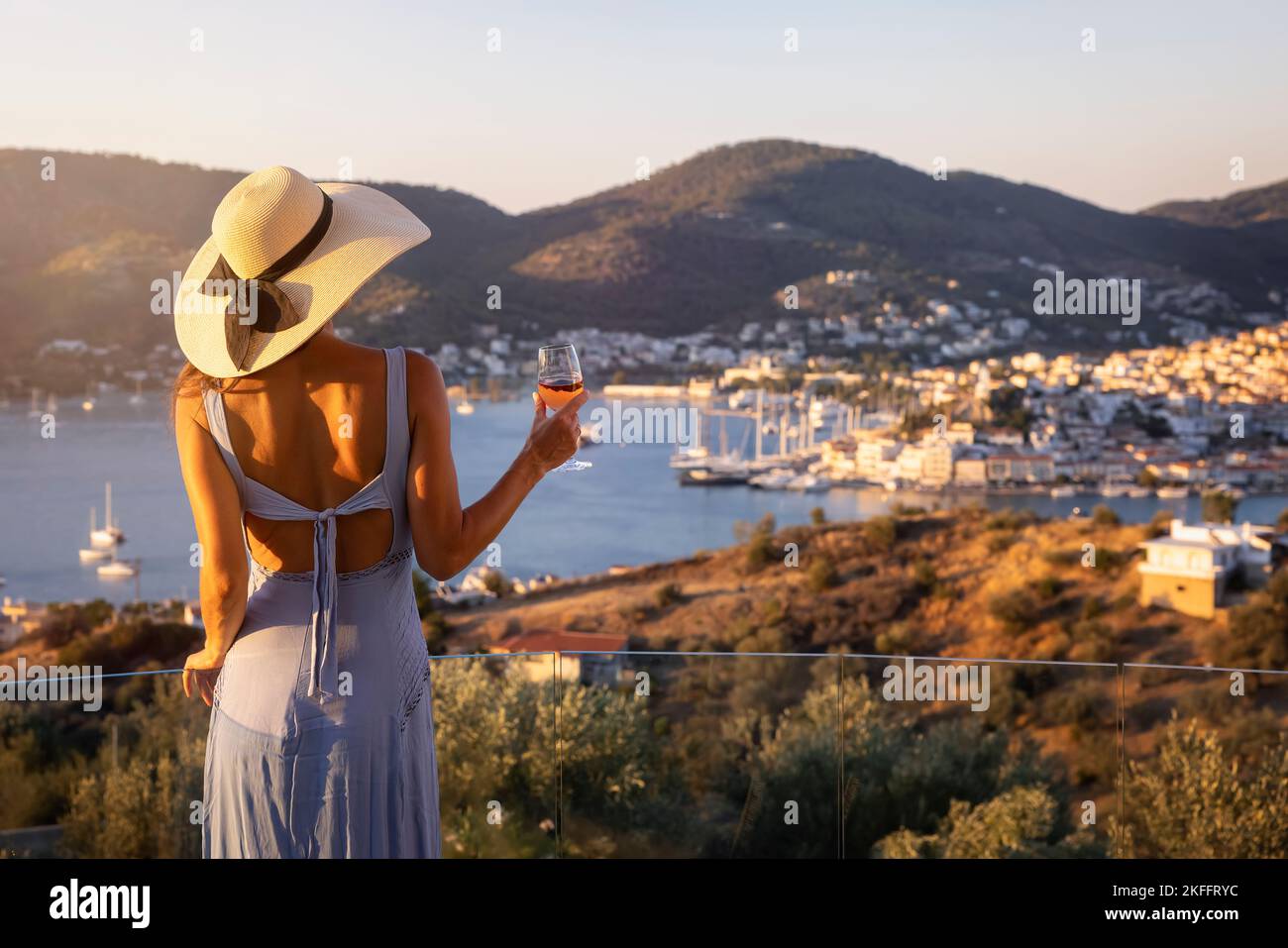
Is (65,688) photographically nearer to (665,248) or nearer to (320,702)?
(320,702)

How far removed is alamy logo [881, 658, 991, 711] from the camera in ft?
8.50

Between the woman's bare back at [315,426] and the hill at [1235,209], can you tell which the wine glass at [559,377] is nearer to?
the woman's bare back at [315,426]

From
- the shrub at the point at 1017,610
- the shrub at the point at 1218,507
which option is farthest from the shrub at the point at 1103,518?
the shrub at the point at 1218,507

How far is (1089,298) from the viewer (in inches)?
1266

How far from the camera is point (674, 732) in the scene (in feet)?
8.92

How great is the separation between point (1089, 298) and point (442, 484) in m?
33.7

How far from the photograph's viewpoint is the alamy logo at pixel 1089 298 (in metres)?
28.9

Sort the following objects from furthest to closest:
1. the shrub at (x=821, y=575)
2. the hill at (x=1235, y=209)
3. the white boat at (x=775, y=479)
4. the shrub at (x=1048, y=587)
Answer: the white boat at (x=775, y=479), the hill at (x=1235, y=209), the shrub at (x=821, y=575), the shrub at (x=1048, y=587)

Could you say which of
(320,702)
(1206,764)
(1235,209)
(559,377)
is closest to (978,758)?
(1206,764)

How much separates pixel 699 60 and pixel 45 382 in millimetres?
21308

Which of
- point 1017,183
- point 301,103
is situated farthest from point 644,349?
point 1017,183

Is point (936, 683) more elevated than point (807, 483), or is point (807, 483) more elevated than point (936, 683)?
point (936, 683)
